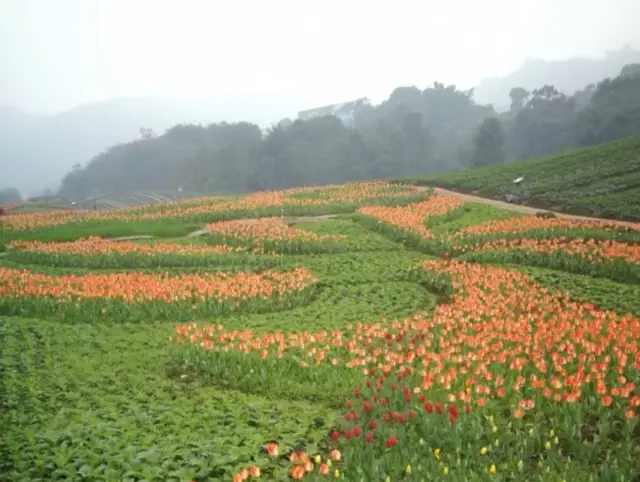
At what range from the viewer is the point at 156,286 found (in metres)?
14.9

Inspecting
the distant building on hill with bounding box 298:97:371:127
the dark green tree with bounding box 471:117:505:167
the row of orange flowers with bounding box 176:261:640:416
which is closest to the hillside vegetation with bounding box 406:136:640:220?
the row of orange flowers with bounding box 176:261:640:416

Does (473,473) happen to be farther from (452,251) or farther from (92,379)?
(452,251)

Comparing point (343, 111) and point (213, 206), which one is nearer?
point (213, 206)

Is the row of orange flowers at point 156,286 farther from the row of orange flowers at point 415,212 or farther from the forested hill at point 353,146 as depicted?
the forested hill at point 353,146

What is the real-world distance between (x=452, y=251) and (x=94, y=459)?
14.6m

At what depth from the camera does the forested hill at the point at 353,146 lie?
66.8 meters

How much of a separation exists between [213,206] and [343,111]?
113554 mm

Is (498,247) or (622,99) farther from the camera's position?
(622,99)

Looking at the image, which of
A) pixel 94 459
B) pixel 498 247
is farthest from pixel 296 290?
pixel 94 459

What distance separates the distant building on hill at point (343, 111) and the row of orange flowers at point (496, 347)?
375 ft

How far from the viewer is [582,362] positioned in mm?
8664

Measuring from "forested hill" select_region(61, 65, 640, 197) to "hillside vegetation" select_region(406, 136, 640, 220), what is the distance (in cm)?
2405

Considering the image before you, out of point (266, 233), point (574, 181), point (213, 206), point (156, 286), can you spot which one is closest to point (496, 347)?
point (156, 286)

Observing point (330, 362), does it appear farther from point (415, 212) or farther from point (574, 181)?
point (574, 181)
